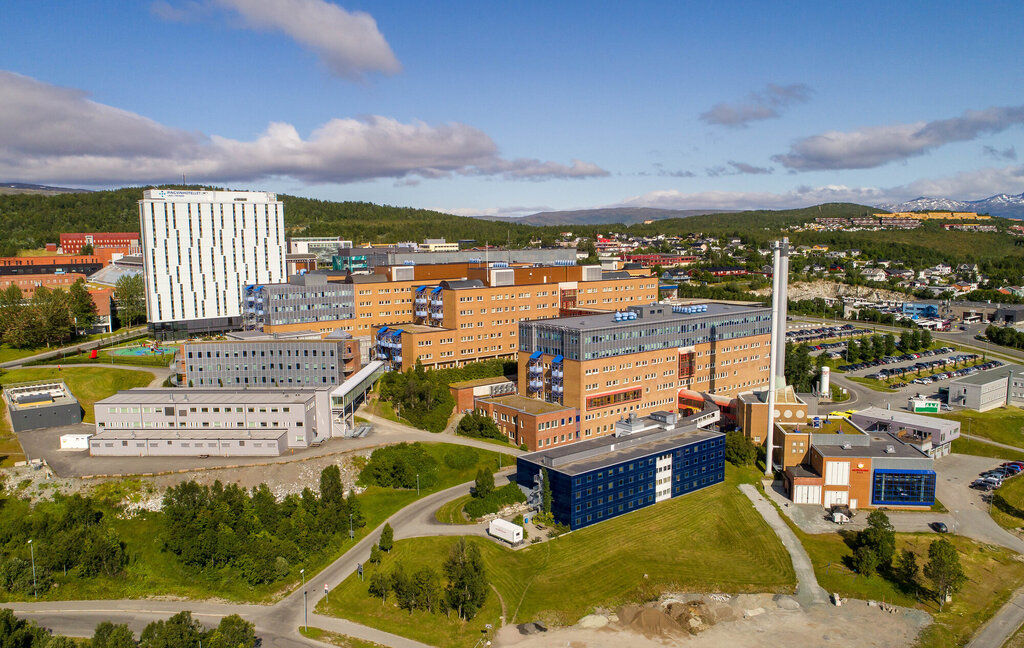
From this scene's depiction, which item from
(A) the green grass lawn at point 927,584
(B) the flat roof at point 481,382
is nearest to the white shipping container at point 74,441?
(B) the flat roof at point 481,382

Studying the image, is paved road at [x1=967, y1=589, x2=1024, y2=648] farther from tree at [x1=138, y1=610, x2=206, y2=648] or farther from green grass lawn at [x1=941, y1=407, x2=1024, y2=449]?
tree at [x1=138, y1=610, x2=206, y2=648]

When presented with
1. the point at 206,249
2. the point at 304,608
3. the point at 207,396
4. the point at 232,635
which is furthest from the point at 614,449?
the point at 206,249

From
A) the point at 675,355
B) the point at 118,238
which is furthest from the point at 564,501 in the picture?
the point at 118,238

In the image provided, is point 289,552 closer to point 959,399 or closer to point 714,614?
point 714,614

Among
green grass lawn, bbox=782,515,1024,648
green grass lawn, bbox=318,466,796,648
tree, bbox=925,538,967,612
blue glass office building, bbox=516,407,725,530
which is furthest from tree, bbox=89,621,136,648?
tree, bbox=925,538,967,612

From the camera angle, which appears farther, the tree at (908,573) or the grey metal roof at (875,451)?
the grey metal roof at (875,451)

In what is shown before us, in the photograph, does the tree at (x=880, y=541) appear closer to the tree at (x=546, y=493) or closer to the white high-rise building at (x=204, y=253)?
the tree at (x=546, y=493)
